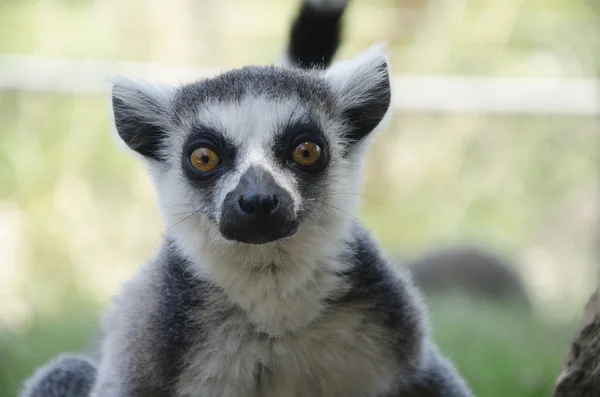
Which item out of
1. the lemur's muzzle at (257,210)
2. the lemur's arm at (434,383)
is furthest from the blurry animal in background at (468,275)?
the lemur's muzzle at (257,210)

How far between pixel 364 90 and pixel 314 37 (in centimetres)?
66

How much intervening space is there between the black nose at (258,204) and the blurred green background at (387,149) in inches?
135

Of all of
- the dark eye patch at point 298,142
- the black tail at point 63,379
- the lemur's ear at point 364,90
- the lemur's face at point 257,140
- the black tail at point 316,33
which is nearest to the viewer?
the lemur's face at point 257,140

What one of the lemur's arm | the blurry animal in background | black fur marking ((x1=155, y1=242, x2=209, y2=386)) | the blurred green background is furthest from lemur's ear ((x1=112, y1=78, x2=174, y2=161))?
the blurry animal in background

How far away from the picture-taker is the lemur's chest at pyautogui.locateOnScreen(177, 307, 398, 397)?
7.34 feet

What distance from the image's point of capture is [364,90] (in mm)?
2465

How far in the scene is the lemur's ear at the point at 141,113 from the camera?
2432mm

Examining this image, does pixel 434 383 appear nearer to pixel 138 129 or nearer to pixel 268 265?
pixel 268 265

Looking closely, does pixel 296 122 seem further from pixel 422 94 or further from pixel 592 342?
pixel 422 94

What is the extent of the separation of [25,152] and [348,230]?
452 centimetres

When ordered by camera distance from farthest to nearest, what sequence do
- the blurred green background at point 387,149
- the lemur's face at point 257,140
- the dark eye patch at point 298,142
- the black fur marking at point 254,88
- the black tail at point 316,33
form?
the blurred green background at point 387,149 → the black tail at point 316,33 → the black fur marking at point 254,88 → the dark eye patch at point 298,142 → the lemur's face at point 257,140

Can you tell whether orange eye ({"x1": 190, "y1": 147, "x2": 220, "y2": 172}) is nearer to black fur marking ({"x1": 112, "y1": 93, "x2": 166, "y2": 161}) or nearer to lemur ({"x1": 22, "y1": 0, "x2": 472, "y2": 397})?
lemur ({"x1": 22, "y1": 0, "x2": 472, "y2": 397})

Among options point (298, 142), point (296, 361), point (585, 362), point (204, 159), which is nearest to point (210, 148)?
point (204, 159)

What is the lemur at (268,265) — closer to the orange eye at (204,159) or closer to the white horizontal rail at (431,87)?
the orange eye at (204,159)
